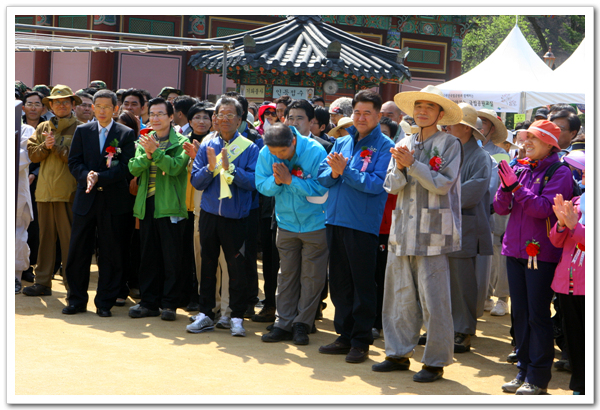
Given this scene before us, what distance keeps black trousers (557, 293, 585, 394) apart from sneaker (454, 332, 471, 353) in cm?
133

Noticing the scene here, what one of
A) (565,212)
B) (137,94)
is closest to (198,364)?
(565,212)

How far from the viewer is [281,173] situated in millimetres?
4828

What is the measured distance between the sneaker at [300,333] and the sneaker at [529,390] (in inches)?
68.7

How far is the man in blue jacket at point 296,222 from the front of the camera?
4922mm

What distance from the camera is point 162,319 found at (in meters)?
5.68

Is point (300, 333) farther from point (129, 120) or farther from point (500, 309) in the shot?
point (129, 120)

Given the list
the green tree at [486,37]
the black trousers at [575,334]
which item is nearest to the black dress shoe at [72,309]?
the black trousers at [575,334]

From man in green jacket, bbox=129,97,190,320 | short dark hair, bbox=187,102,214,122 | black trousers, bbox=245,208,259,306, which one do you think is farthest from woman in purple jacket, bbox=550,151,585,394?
short dark hair, bbox=187,102,214,122

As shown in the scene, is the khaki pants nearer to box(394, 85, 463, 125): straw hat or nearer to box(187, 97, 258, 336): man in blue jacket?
box(187, 97, 258, 336): man in blue jacket

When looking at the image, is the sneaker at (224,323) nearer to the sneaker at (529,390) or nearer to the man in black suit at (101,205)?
the man in black suit at (101,205)

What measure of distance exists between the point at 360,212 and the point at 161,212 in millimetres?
1942

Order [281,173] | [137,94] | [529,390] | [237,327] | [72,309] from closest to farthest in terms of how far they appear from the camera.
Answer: [529,390] < [281,173] < [237,327] < [72,309] < [137,94]

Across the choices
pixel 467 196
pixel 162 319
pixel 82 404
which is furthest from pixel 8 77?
pixel 467 196

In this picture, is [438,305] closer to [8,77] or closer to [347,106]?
[8,77]
